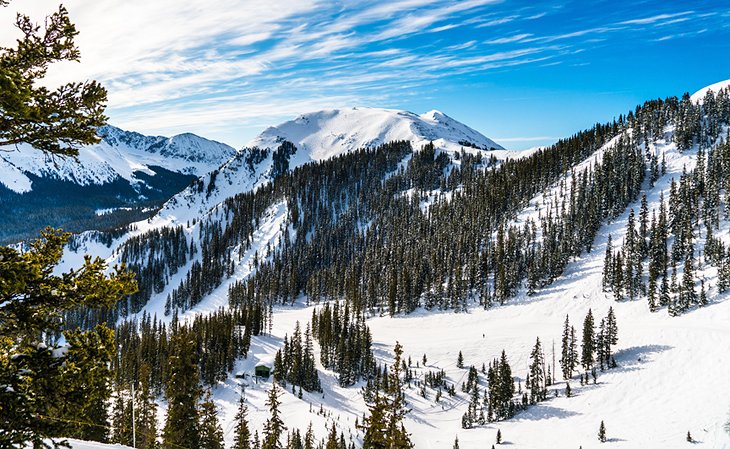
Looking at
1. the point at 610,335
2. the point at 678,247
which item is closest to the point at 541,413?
the point at 610,335

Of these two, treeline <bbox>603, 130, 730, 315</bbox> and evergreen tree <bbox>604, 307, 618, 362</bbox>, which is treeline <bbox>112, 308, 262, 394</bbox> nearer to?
evergreen tree <bbox>604, 307, 618, 362</bbox>

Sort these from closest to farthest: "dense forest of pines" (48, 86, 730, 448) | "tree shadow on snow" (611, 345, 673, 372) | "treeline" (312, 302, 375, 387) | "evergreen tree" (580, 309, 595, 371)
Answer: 1. "tree shadow on snow" (611, 345, 673, 372)
2. "evergreen tree" (580, 309, 595, 371)
3. "dense forest of pines" (48, 86, 730, 448)
4. "treeline" (312, 302, 375, 387)

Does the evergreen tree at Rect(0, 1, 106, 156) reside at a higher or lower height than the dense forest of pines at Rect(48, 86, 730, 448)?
higher

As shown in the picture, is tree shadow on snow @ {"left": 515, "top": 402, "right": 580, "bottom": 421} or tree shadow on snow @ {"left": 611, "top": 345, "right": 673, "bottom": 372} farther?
tree shadow on snow @ {"left": 611, "top": 345, "right": 673, "bottom": 372}

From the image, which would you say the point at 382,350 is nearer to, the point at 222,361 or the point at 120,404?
the point at 222,361

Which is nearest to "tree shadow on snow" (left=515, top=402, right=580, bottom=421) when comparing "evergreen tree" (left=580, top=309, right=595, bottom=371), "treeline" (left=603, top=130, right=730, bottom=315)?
"evergreen tree" (left=580, top=309, right=595, bottom=371)

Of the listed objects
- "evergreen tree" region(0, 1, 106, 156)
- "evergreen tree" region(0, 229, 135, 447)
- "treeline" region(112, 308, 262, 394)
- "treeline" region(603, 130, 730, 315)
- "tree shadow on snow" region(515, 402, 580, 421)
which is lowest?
"tree shadow on snow" region(515, 402, 580, 421)

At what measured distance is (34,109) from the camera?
9500 mm

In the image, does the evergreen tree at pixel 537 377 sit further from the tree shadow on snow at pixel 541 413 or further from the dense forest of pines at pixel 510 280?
the tree shadow on snow at pixel 541 413

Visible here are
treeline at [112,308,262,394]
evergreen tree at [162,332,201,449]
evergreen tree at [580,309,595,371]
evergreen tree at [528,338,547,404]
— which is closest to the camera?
evergreen tree at [162,332,201,449]

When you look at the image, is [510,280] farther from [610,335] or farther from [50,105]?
[50,105]

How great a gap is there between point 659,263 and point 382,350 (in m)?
88.2

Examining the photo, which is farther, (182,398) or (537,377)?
(537,377)

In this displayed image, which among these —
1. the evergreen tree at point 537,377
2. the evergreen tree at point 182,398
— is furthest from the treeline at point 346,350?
the evergreen tree at point 182,398
